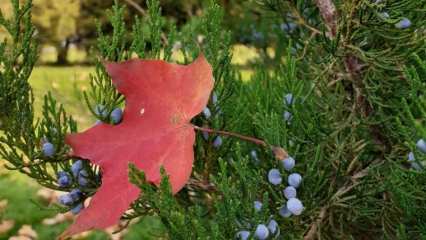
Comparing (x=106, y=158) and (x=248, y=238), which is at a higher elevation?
(x=106, y=158)

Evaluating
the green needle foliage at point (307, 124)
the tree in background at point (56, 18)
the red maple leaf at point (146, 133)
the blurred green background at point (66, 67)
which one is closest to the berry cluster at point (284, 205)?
the green needle foliage at point (307, 124)

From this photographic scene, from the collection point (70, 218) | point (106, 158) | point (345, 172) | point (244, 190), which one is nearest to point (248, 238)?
point (244, 190)

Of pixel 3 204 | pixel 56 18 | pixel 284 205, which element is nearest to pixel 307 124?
pixel 284 205

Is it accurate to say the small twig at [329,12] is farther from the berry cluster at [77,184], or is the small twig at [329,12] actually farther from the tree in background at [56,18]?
the tree in background at [56,18]

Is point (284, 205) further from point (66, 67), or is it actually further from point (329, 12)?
point (66, 67)

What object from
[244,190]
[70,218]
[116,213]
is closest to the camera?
[116,213]

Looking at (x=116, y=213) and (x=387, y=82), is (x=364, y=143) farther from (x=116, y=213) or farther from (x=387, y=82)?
(x=116, y=213)

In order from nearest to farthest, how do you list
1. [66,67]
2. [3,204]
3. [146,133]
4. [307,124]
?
[146,133]
[307,124]
[3,204]
[66,67]

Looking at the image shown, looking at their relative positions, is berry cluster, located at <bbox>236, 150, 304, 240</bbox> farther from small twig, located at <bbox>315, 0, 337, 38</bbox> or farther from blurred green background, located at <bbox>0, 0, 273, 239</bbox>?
blurred green background, located at <bbox>0, 0, 273, 239</bbox>
